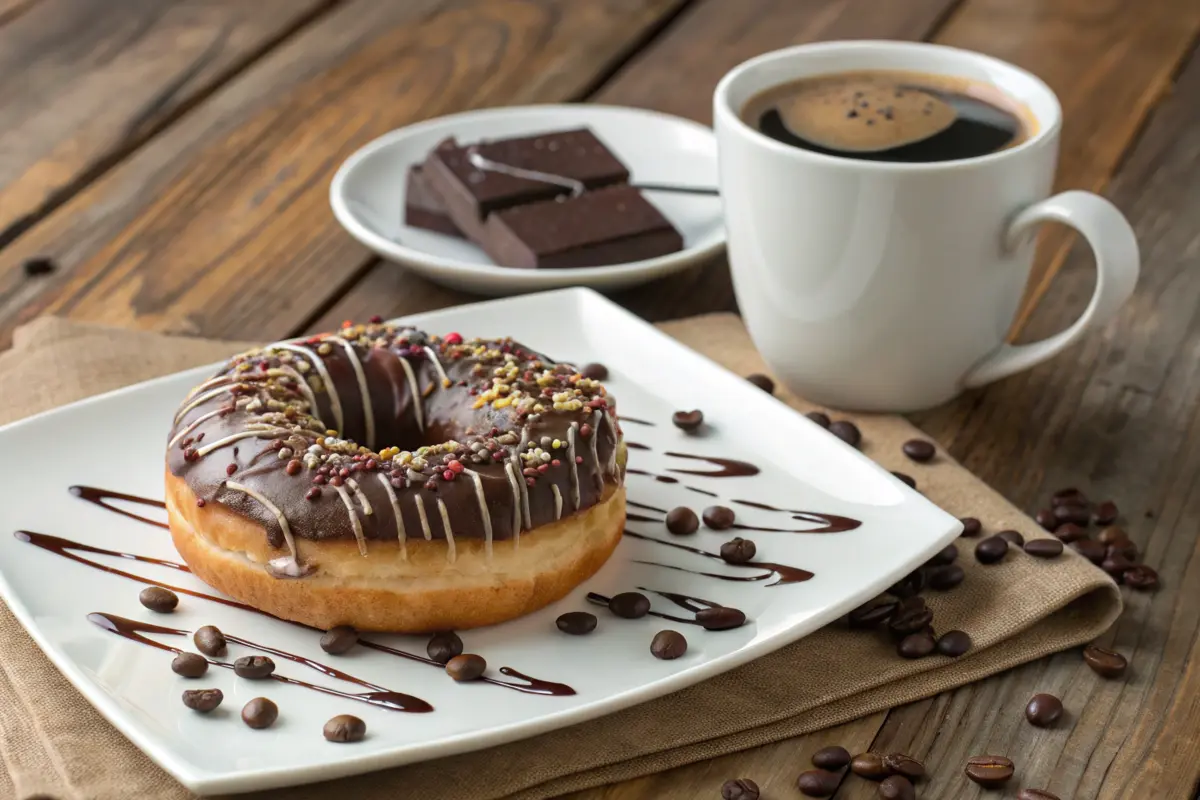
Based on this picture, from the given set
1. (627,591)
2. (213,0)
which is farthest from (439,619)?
(213,0)

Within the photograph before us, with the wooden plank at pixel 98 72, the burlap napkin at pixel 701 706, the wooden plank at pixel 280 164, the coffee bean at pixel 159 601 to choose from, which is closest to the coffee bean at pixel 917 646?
the burlap napkin at pixel 701 706

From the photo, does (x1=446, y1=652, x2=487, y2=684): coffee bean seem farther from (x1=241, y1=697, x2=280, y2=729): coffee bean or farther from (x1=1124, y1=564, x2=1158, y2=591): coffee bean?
(x1=1124, y1=564, x2=1158, y2=591): coffee bean

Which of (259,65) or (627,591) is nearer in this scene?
(627,591)

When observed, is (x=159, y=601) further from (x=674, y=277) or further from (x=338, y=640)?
(x=674, y=277)

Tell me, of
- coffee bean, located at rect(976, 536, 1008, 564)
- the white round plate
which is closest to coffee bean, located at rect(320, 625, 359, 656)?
coffee bean, located at rect(976, 536, 1008, 564)

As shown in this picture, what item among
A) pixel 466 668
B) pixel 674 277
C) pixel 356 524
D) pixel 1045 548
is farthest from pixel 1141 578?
pixel 674 277

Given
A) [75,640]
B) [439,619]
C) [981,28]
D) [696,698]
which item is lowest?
[981,28]

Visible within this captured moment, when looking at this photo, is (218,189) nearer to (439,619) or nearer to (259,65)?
(259,65)
